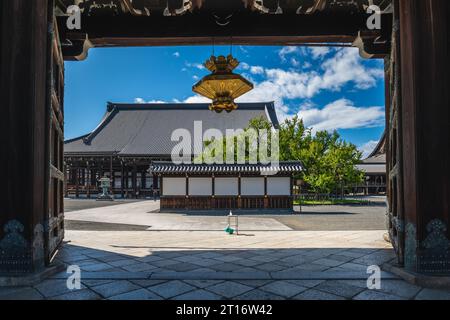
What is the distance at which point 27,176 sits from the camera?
10.5 ft

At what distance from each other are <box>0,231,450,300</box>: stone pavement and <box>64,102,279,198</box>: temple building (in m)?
23.9

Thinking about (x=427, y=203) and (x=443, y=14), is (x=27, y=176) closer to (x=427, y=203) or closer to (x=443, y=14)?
(x=427, y=203)

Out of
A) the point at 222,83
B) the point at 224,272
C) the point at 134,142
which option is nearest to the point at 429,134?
the point at 224,272

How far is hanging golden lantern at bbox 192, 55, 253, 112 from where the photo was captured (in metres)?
5.05

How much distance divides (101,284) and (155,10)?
443 cm

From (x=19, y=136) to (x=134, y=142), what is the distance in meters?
29.6

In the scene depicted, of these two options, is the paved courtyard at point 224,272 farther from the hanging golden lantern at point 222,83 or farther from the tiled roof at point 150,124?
the tiled roof at point 150,124

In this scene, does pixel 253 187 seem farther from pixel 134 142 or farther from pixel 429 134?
pixel 134 142

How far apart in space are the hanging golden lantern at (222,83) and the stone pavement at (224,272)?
2666mm

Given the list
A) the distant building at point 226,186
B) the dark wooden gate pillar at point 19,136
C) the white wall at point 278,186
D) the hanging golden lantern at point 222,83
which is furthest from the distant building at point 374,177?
the dark wooden gate pillar at point 19,136

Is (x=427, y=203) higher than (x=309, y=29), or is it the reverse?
(x=309, y=29)

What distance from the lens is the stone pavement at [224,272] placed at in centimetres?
285

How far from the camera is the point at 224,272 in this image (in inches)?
144
